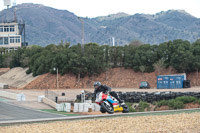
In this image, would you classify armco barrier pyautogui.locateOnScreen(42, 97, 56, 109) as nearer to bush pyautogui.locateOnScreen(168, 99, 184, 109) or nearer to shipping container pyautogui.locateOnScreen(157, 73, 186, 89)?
bush pyautogui.locateOnScreen(168, 99, 184, 109)

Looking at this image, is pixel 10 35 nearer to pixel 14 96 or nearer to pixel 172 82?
pixel 14 96

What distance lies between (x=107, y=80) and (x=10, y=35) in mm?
70700

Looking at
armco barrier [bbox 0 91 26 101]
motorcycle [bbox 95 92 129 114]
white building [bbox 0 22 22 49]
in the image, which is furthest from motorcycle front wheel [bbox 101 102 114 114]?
white building [bbox 0 22 22 49]

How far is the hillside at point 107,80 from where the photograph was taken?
74500 millimetres

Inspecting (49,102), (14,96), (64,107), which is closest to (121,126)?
(64,107)

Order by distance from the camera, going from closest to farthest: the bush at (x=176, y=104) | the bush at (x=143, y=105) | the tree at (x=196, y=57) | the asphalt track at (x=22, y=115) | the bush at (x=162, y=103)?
the asphalt track at (x=22, y=115) → the bush at (x=176, y=104) → the bush at (x=162, y=103) → the bush at (x=143, y=105) → the tree at (x=196, y=57)

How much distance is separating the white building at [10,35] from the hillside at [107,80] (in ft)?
202

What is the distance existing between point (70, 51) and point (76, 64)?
17.3ft

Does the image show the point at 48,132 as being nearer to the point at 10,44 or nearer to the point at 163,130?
the point at 163,130

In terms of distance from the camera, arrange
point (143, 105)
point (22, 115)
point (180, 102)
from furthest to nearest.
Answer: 1. point (143, 105)
2. point (180, 102)
3. point (22, 115)

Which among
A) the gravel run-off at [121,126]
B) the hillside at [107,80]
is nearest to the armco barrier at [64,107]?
the gravel run-off at [121,126]

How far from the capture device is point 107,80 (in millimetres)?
77438

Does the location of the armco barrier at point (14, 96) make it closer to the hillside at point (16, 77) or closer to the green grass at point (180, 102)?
the green grass at point (180, 102)

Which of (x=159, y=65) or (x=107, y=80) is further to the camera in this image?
(x=107, y=80)
